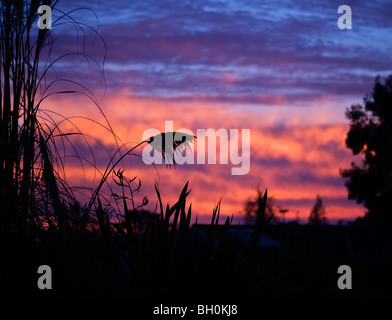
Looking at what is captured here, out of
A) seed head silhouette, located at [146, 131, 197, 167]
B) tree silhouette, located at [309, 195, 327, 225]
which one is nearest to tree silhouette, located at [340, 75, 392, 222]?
seed head silhouette, located at [146, 131, 197, 167]

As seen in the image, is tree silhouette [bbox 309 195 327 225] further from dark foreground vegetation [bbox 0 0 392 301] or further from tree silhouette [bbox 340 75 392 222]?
dark foreground vegetation [bbox 0 0 392 301]

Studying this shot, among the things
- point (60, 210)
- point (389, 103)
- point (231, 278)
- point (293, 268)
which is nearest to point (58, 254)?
Result: point (60, 210)

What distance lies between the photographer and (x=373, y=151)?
38.5 meters

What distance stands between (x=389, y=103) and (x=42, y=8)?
118 ft

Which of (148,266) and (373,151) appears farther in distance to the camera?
(373,151)

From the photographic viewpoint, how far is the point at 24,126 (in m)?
4.25

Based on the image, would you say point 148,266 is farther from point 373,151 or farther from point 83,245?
point 373,151

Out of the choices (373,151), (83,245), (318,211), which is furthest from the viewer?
(318,211)

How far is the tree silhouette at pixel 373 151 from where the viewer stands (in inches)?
1436

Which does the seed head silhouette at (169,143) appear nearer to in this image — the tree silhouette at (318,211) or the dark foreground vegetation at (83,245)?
the dark foreground vegetation at (83,245)

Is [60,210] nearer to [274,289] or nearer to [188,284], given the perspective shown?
[188,284]

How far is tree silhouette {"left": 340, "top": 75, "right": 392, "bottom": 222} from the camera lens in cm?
3647

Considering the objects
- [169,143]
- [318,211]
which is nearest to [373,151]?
[169,143]

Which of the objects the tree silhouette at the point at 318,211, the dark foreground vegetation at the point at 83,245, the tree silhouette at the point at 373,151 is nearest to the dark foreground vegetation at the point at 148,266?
the dark foreground vegetation at the point at 83,245
